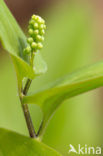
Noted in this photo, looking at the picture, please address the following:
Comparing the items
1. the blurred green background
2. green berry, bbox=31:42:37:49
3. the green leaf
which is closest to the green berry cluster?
green berry, bbox=31:42:37:49

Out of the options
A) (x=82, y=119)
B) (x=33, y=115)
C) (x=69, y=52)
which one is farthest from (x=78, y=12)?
(x=33, y=115)

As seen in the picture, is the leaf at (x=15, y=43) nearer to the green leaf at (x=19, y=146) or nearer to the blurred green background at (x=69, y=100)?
the green leaf at (x=19, y=146)

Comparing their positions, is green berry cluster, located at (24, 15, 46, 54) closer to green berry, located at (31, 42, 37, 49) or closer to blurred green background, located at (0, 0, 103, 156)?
green berry, located at (31, 42, 37, 49)

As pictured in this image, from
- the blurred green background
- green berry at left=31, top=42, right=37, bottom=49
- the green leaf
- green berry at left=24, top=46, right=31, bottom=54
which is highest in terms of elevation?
green berry at left=31, top=42, right=37, bottom=49

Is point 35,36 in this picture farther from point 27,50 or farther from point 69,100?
point 69,100

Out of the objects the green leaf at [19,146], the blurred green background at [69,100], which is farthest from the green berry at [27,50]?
the blurred green background at [69,100]

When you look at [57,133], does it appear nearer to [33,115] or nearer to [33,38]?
[33,115]
